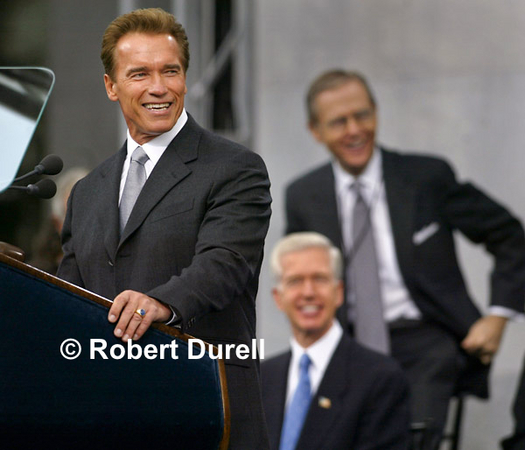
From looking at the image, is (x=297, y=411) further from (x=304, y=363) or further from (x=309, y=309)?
(x=309, y=309)

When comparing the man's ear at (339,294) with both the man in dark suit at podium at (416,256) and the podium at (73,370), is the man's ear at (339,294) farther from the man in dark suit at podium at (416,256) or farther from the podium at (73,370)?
the podium at (73,370)

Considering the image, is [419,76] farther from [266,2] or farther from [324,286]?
[324,286]

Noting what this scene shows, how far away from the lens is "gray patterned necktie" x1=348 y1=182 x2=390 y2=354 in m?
4.29

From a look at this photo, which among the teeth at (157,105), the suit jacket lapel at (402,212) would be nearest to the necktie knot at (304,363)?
the suit jacket lapel at (402,212)

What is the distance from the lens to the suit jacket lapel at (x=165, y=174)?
1.83 m

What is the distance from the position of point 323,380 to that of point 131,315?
2.17m

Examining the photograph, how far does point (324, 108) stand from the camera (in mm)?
4758

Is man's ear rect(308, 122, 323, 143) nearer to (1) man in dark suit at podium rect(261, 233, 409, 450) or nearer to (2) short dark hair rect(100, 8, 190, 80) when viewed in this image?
(1) man in dark suit at podium rect(261, 233, 409, 450)

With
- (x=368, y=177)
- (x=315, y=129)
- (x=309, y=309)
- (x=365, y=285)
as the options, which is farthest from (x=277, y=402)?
(x=315, y=129)

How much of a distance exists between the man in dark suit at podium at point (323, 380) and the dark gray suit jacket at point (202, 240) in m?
1.75

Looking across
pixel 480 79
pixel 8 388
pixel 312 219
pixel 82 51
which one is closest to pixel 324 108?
pixel 312 219

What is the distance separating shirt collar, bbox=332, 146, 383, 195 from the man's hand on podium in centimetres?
293

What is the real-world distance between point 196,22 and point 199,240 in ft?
13.2

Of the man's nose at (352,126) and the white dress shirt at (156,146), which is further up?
the man's nose at (352,126)
